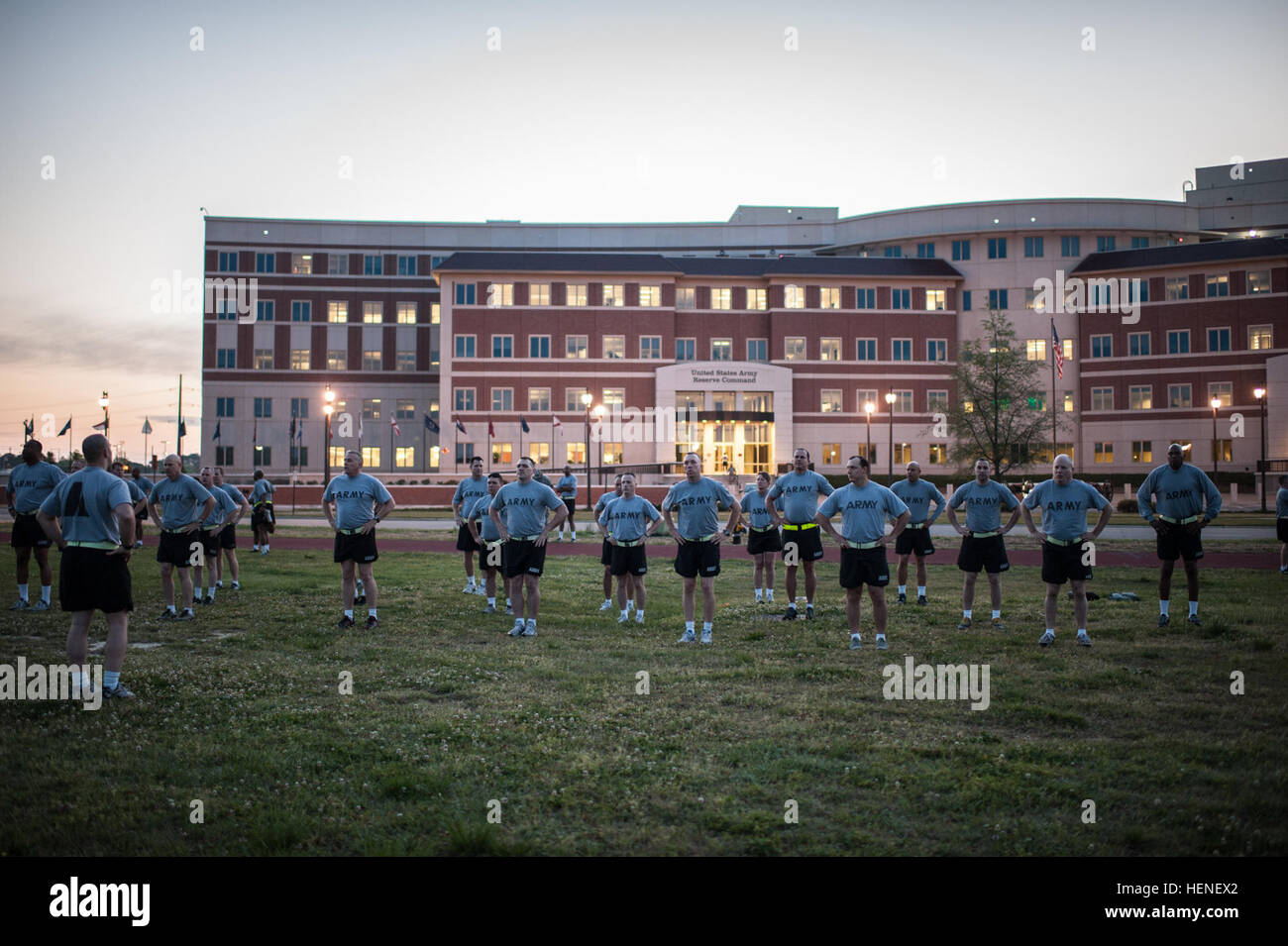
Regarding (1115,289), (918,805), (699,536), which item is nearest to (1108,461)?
(1115,289)

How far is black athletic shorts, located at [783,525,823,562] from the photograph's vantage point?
13438 mm

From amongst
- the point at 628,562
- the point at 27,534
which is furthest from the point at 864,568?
the point at 27,534

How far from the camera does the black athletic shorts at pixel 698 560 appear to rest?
11.4 metres

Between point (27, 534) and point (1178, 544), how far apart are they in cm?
1753

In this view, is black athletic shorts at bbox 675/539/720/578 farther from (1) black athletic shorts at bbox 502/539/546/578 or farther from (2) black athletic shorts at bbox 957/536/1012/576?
(2) black athletic shorts at bbox 957/536/1012/576

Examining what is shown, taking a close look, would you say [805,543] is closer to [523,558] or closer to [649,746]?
[523,558]

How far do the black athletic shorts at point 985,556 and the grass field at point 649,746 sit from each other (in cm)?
A: 111

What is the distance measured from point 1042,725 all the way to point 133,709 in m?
8.18

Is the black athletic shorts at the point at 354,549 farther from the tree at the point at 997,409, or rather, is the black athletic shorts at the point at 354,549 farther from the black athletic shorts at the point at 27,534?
the tree at the point at 997,409

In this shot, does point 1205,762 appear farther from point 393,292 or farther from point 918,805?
point 393,292

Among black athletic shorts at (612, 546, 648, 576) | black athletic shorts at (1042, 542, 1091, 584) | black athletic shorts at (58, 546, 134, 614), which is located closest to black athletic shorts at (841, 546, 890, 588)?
black athletic shorts at (1042, 542, 1091, 584)

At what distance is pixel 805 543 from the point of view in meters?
13.5

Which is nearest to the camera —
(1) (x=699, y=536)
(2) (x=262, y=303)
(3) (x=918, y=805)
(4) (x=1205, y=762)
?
(3) (x=918, y=805)

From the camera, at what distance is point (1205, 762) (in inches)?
248
